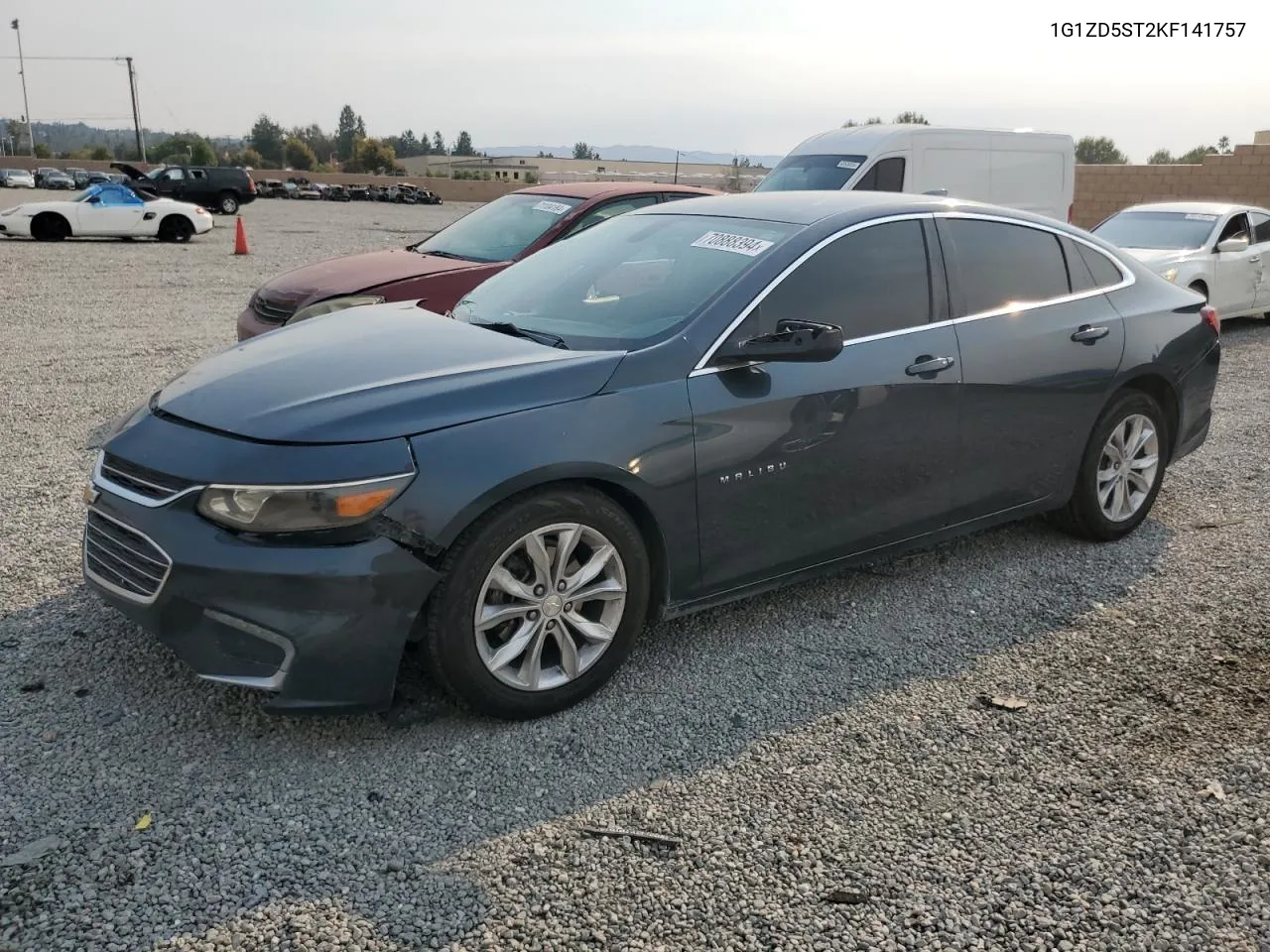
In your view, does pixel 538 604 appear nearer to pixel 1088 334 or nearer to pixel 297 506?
pixel 297 506

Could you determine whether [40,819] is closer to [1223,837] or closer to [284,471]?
[284,471]

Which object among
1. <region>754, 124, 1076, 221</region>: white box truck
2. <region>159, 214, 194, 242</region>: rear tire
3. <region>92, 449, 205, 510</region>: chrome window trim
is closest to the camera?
<region>92, 449, 205, 510</region>: chrome window trim

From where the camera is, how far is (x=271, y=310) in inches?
305

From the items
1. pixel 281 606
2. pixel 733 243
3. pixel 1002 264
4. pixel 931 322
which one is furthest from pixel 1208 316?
pixel 281 606

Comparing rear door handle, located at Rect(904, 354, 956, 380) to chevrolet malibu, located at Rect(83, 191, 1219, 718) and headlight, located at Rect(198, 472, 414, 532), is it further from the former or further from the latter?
headlight, located at Rect(198, 472, 414, 532)

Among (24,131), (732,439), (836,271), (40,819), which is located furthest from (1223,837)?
(24,131)

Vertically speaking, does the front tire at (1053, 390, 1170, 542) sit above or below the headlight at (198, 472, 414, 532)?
below

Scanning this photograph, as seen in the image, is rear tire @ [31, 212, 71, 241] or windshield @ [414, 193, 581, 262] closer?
windshield @ [414, 193, 581, 262]

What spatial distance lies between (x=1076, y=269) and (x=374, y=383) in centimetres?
339

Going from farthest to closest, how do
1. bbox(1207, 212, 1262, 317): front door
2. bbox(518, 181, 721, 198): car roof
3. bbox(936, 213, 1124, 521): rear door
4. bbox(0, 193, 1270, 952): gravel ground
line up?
1. bbox(1207, 212, 1262, 317): front door
2. bbox(518, 181, 721, 198): car roof
3. bbox(936, 213, 1124, 521): rear door
4. bbox(0, 193, 1270, 952): gravel ground

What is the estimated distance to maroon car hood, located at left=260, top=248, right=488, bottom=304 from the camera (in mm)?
7547

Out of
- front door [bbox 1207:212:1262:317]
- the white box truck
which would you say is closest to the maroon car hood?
the white box truck

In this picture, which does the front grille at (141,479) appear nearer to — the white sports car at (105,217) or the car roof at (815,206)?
the car roof at (815,206)

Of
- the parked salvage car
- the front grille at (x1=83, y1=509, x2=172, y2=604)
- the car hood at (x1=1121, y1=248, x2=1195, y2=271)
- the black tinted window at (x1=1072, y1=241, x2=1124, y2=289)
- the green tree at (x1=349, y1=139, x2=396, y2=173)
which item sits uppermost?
the green tree at (x1=349, y1=139, x2=396, y2=173)
